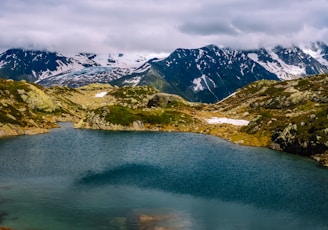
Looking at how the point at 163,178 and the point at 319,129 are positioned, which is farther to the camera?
the point at 319,129

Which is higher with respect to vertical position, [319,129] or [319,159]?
[319,129]

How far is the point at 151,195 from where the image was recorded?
87062 millimetres

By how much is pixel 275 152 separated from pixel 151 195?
7580cm

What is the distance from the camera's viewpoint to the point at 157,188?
9338 cm

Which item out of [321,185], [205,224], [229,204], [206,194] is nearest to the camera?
[205,224]

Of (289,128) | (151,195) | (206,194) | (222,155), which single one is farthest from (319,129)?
(151,195)

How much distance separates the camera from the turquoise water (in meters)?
70.9

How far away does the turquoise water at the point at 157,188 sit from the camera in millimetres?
70875

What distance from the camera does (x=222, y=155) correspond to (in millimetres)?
140125

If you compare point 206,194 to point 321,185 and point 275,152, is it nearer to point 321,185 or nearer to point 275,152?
point 321,185

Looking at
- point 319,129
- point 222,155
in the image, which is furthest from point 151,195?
point 319,129

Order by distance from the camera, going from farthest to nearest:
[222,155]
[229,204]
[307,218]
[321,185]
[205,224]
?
1. [222,155]
2. [321,185]
3. [229,204]
4. [307,218]
5. [205,224]

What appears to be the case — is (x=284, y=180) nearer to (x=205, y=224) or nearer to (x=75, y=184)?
(x=205, y=224)

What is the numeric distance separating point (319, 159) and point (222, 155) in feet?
103
